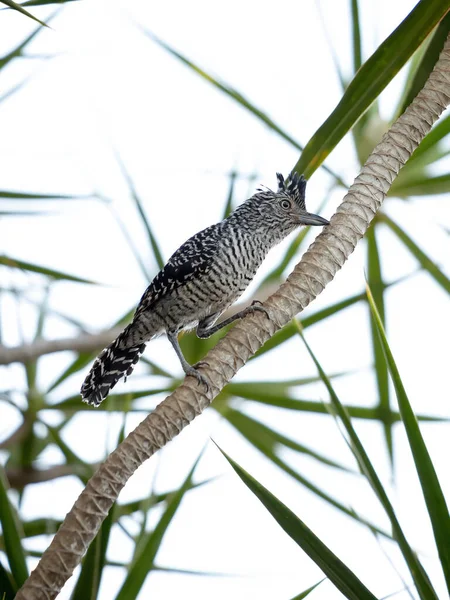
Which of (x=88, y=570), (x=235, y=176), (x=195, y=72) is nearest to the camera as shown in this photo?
(x=88, y=570)

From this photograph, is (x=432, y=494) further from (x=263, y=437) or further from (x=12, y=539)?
(x=263, y=437)

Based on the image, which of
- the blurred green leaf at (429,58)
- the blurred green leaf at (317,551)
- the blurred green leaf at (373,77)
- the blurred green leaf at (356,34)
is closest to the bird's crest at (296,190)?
the blurred green leaf at (429,58)

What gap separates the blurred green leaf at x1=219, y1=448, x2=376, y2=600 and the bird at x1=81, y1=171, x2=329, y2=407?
1.48 meters

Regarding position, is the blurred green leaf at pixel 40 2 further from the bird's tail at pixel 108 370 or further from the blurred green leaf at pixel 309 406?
the blurred green leaf at pixel 309 406

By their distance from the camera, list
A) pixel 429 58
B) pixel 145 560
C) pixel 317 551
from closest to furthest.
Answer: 1. pixel 317 551
2. pixel 145 560
3. pixel 429 58

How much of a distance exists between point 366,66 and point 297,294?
800 mm

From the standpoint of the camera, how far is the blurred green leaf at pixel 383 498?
1910 mm

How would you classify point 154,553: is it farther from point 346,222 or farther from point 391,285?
point 391,285

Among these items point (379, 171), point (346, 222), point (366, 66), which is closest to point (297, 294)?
point (346, 222)

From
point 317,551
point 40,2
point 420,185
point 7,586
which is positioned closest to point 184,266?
point 40,2

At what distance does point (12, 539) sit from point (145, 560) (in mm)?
379

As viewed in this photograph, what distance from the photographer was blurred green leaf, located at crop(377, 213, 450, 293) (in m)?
3.85

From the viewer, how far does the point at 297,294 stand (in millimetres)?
2643

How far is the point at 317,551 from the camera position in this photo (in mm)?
1926
